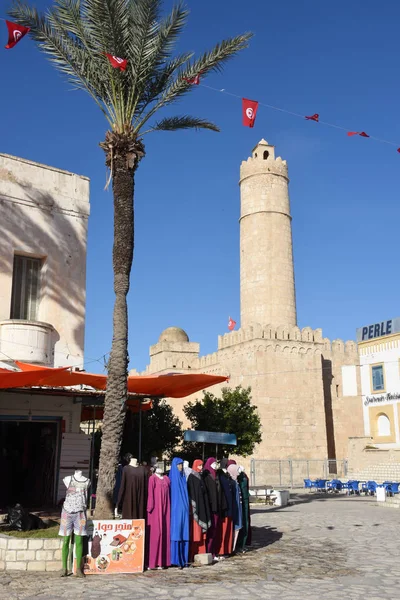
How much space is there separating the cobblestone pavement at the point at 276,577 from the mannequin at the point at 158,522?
26 centimetres

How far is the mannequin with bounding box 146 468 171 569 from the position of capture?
8227mm

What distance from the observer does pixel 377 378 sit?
3073 centimetres

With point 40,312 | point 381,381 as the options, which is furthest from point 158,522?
point 381,381

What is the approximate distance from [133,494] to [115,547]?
836 millimetres

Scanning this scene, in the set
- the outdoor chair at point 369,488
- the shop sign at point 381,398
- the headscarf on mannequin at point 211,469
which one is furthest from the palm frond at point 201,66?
the shop sign at point 381,398

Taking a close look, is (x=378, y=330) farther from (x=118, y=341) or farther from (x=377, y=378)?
(x=118, y=341)

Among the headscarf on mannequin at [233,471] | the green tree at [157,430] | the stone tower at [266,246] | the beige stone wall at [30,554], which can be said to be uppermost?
the stone tower at [266,246]

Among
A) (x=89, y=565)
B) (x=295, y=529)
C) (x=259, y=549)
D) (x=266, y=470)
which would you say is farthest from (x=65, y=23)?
(x=266, y=470)

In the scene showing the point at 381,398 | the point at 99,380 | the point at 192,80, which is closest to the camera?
the point at 99,380

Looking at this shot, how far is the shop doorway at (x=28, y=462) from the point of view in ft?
42.5

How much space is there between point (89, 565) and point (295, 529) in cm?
577

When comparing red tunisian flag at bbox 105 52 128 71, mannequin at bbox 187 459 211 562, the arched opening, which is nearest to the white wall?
the arched opening

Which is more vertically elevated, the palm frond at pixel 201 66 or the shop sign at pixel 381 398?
the palm frond at pixel 201 66

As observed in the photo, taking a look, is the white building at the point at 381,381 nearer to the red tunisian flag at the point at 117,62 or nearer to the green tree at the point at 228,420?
the green tree at the point at 228,420
